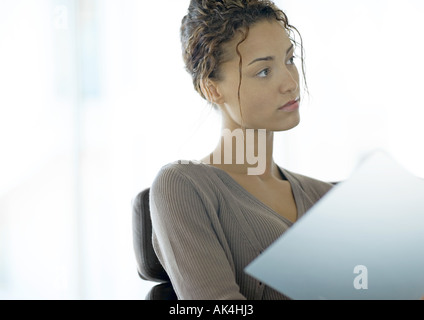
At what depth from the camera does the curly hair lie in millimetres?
1146

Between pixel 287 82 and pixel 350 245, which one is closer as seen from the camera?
pixel 350 245

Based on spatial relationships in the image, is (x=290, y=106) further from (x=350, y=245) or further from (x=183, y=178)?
(x=350, y=245)

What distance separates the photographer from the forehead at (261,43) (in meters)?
1.12

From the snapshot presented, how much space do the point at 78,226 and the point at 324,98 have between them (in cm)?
114

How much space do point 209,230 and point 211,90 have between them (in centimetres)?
34

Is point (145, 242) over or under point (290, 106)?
under

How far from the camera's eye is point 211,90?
1.20 m

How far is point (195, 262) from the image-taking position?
94 cm

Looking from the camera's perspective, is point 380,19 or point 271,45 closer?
point 271,45

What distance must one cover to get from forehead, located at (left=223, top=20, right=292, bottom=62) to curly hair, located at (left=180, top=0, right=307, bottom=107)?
0.01 m

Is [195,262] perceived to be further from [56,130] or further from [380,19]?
[380,19]

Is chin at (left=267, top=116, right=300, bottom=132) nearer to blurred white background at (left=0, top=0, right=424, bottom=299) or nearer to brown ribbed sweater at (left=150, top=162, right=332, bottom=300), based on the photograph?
brown ribbed sweater at (left=150, top=162, right=332, bottom=300)

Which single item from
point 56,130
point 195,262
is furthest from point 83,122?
point 195,262
